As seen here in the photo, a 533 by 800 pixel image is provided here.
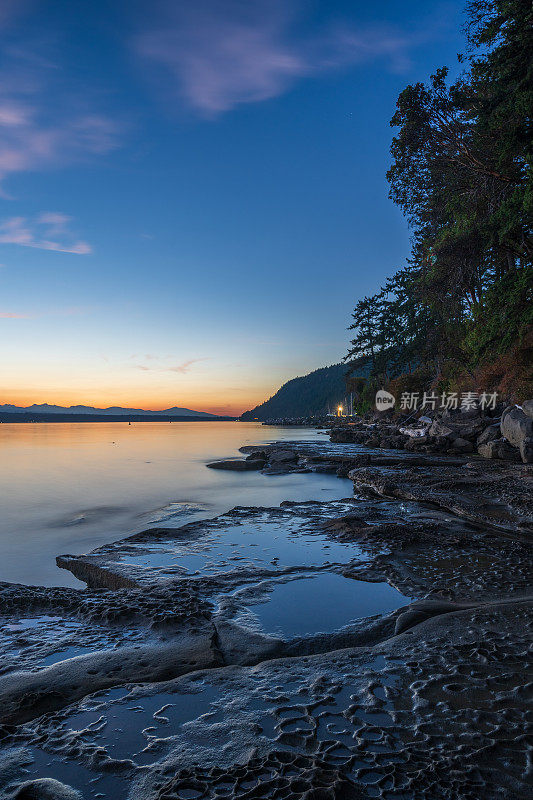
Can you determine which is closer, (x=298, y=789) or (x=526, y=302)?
(x=298, y=789)

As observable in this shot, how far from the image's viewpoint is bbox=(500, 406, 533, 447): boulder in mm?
16891

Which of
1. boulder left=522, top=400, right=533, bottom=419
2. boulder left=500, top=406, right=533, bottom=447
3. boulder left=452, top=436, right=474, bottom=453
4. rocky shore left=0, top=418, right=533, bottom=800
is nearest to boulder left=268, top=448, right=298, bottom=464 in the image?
boulder left=452, top=436, right=474, bottom=453

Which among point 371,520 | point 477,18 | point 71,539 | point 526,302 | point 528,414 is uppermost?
point 477,18

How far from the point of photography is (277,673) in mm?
3158

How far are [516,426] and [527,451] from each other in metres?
1.98

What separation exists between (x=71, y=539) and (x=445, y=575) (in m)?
8.28

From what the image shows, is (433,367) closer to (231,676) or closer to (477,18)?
(477,18)

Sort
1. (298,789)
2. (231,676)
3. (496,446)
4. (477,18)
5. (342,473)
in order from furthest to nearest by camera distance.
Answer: (496,446), (342,473), (477,18), (231,676), (298,789)

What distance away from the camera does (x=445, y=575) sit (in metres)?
5.29

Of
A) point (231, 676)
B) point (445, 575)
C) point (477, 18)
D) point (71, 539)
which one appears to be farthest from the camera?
point (477, 18)

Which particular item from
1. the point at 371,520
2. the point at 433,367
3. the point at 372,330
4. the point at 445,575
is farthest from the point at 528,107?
the point at 372,330

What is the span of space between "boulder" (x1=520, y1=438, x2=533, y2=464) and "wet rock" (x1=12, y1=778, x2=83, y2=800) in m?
17.6
